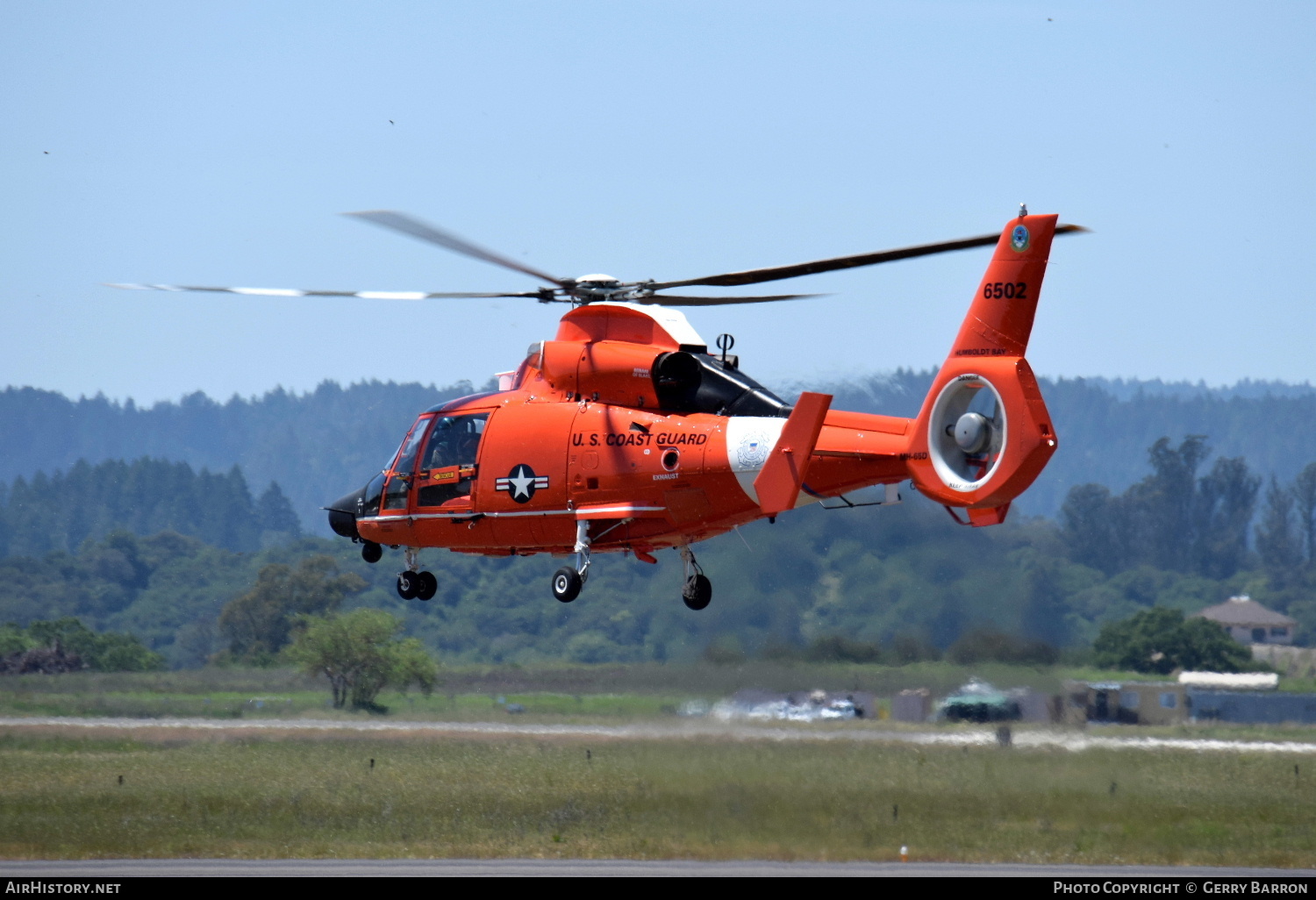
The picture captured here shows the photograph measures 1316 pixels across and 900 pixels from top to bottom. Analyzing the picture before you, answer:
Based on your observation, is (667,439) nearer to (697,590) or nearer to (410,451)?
(697,590)

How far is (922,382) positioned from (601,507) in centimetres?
9789

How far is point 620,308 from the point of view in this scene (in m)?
22.0

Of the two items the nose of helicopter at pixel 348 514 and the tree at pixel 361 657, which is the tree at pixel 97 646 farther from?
the nose of helicopter at pixel 348 514

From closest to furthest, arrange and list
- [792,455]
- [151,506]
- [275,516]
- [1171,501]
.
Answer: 1. [792,455]
2. [1171,501]
3. [151,506]
4. [275,516]

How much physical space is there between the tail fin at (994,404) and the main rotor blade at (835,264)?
60 cm

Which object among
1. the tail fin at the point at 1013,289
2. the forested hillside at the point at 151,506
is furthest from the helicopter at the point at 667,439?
the forested hillside at the point at 151,506

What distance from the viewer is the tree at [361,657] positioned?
1918 inches

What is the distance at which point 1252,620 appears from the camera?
69.8 meters

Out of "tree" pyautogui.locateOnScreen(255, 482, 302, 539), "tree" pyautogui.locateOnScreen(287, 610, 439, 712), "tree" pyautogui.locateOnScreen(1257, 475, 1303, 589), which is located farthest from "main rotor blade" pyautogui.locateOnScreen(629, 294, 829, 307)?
"tree" pyautogui.locateOnScreen(255, 482, 302, 539)

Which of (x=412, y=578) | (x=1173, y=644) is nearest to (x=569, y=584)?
(x=412, y=578)

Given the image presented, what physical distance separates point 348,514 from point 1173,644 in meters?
31.4

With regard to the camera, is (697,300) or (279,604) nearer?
(697,300)

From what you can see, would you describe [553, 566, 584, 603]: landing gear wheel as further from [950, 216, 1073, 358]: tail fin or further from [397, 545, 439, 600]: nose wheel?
[950, 216, 1073, 358]: tail fin

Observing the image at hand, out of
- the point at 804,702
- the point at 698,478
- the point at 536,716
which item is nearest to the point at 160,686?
the point at 536,716
